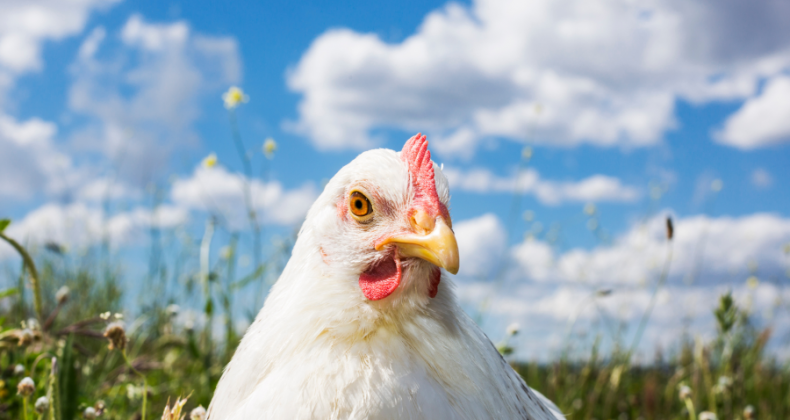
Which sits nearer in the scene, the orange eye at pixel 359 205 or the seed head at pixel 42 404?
the orange eye at pixel 359 205

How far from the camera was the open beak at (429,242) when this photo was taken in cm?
136

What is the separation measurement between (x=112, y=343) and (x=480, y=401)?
3.55 ft

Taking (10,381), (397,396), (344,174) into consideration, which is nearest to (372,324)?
(397,396)

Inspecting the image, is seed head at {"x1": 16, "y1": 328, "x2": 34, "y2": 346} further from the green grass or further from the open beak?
the open beak

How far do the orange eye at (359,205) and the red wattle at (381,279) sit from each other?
6.1 inches

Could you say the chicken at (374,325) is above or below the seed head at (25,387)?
above

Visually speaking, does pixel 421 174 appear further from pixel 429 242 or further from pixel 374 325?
pixel 374 325

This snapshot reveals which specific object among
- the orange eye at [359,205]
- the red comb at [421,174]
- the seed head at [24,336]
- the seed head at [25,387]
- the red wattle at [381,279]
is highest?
the red comb at [421,174]

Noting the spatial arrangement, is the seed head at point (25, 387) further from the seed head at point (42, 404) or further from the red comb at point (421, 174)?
the red comb at point (421, 174)

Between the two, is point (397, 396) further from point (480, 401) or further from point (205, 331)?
point (205, 331)

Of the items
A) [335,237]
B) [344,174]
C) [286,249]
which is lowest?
[335,237]

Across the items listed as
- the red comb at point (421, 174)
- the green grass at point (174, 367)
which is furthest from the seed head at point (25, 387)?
the red comb at point (421, 174)

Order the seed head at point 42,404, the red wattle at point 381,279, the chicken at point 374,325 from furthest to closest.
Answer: the seed head at point 42,404 → the red wattle at point 381,279 → the chicken at point 374,325

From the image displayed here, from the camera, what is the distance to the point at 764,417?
388 centimetres
